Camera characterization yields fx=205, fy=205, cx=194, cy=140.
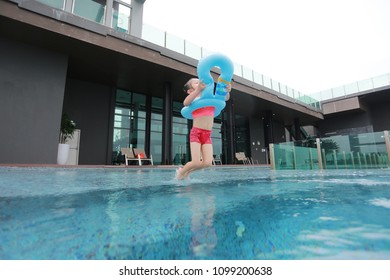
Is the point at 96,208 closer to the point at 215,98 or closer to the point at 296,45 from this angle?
the point at 215,98

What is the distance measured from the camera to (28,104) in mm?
6812

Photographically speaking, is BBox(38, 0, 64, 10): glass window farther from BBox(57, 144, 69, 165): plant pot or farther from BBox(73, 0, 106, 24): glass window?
BBox(57, 144, 69, 165): plant pot

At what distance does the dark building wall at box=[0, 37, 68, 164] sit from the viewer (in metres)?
6.48

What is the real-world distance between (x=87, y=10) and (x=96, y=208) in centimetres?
908

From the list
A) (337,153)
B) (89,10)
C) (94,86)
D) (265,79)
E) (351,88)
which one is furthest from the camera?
(351,88)

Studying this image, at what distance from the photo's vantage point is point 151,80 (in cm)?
1040

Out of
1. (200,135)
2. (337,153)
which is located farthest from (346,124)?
(200,135)

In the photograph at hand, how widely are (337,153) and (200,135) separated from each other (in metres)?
7.70

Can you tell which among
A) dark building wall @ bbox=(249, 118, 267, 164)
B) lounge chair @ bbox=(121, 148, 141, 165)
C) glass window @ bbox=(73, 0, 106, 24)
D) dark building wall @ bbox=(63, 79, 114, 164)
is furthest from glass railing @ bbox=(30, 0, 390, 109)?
lounge chair @ bbox=(121, 148, 141, 165)

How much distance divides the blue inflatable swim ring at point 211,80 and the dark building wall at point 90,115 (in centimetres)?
882

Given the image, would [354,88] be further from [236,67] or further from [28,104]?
[28,104]

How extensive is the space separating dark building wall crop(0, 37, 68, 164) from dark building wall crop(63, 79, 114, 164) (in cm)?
Result: 257
